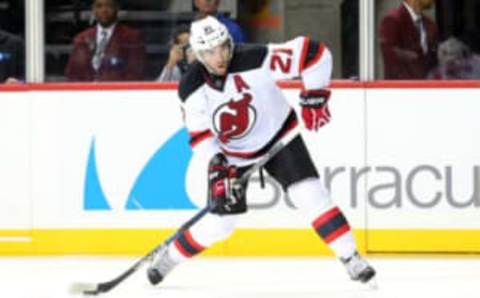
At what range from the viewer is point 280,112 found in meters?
6.88

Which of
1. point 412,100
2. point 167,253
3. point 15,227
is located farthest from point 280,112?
point 15,227

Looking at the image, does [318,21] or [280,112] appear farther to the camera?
[318,21]

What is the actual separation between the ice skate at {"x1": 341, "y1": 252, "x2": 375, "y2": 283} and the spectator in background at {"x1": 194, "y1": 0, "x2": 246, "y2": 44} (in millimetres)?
1738

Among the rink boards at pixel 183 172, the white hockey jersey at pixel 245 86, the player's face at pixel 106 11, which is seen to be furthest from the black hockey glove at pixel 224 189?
the player's face at pixel 106 11

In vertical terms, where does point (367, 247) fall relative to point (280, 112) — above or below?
below

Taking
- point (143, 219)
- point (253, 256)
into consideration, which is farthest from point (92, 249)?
point (253, 256)

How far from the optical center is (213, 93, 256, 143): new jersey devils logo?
6754mm

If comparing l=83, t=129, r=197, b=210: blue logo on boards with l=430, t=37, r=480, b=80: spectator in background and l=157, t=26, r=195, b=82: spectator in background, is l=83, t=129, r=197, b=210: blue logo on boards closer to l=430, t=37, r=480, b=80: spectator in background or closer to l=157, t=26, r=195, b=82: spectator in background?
l=157, t=26, r=195, b=82: spectator in background

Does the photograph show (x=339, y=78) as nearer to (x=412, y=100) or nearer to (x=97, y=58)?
(x=412, y=100)

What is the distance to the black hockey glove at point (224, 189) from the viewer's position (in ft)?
22.1

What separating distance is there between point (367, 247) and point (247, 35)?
1288mm

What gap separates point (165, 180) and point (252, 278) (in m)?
0.97

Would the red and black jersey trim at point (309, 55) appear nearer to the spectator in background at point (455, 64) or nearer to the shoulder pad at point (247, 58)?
the shoulder pad at point (247, 58)

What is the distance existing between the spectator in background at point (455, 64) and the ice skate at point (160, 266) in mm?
1909
